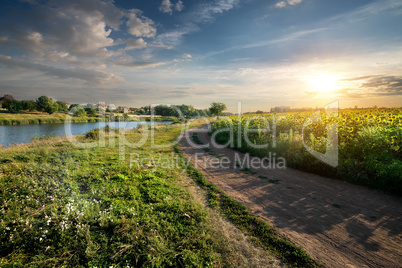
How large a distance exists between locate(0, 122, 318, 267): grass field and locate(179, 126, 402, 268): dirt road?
67 centimetres

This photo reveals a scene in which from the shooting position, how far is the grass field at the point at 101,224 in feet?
10.4

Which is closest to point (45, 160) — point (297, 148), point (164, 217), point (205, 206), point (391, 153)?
point (164, 217)

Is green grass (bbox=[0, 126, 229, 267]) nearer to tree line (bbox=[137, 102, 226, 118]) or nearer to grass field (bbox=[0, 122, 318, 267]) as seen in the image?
grass field (bbox=[0, 122, 318, 267])

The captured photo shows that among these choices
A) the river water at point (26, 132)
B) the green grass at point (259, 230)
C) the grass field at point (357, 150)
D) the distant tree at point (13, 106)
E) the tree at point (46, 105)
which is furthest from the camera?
the tree at point (46, 105)

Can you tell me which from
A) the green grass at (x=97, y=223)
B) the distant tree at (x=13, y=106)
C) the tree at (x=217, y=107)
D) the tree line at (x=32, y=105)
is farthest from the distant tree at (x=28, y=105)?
the green grass at (x=97, y=223)

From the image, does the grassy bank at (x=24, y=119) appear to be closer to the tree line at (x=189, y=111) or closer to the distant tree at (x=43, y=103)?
the distant tree at (x=43, y=103)

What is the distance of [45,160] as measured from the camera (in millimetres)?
7688

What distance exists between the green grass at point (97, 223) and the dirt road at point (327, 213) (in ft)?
6.01

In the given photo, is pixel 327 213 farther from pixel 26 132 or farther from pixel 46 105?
pixel 46 105

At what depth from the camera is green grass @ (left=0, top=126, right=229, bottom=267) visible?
3.17m

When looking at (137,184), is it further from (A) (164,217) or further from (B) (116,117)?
(B) (116,117)

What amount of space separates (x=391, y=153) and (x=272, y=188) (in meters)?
4.80

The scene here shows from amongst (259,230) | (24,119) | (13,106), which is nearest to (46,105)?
(13,106)

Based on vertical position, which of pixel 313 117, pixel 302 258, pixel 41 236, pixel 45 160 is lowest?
pixel 302 258
